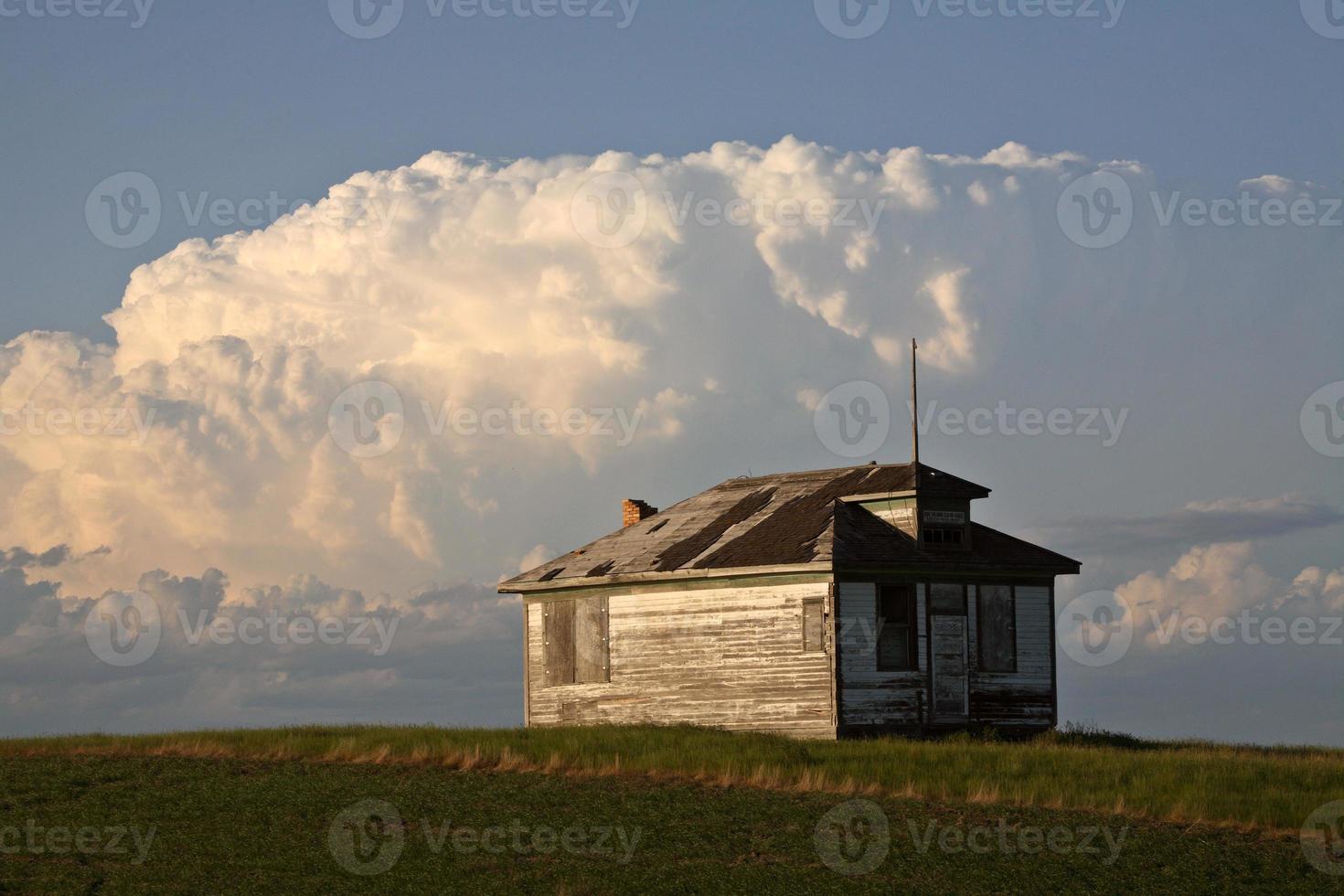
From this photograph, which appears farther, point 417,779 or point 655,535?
point 655,535

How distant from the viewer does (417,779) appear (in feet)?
92.0

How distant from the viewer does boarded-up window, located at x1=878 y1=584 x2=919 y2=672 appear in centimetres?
3388

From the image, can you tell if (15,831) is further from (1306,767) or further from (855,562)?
(1306,767)

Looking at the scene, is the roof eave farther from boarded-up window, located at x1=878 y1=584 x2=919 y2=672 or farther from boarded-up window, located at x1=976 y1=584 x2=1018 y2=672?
boarded-up window, located at x1=976 y1=584 x2=1018 y2=672

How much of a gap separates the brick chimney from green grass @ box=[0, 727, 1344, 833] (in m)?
9.52

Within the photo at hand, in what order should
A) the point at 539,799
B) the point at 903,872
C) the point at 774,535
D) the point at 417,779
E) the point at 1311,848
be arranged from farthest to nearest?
the point at 774,535 → the point at 417,779 → the point at 539,799 → the point at 1311,848 → the point at 903,872

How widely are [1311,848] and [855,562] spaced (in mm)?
11804

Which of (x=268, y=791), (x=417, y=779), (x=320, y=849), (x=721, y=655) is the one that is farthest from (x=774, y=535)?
(x=320, y=849)

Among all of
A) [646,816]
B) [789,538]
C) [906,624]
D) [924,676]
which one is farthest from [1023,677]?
[646,816]
